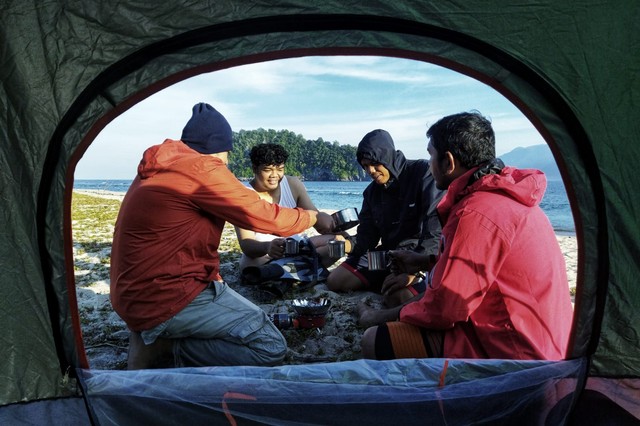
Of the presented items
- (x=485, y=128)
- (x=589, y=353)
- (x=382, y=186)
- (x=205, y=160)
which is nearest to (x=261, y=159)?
(x=382, y=186)

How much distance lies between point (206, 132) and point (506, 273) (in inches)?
62.7

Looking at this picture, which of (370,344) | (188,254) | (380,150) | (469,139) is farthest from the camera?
(380,150)

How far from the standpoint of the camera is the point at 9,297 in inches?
74.6

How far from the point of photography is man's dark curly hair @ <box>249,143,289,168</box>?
462cm

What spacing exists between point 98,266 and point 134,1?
16.0ft

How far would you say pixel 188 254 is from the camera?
105 inches

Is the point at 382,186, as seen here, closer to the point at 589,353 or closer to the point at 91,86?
the point at 589,353

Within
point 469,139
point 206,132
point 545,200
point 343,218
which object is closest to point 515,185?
point 469,139

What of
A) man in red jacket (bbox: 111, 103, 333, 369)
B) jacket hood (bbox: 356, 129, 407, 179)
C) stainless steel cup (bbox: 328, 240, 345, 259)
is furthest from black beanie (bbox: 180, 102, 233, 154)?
stainless steel cup (bbox: 328, 240, 345, 259)

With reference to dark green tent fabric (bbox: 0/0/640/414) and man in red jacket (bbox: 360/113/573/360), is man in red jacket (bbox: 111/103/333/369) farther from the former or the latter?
man in red jacket (bbox: 360/113/573/360)

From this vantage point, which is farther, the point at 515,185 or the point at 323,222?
the point at 323,222

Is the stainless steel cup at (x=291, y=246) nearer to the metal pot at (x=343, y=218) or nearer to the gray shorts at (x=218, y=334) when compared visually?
the metal pot at (x=343, y=218)

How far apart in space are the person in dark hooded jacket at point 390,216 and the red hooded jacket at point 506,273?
1663mm

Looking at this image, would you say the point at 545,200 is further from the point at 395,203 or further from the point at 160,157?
the point at 160,157
